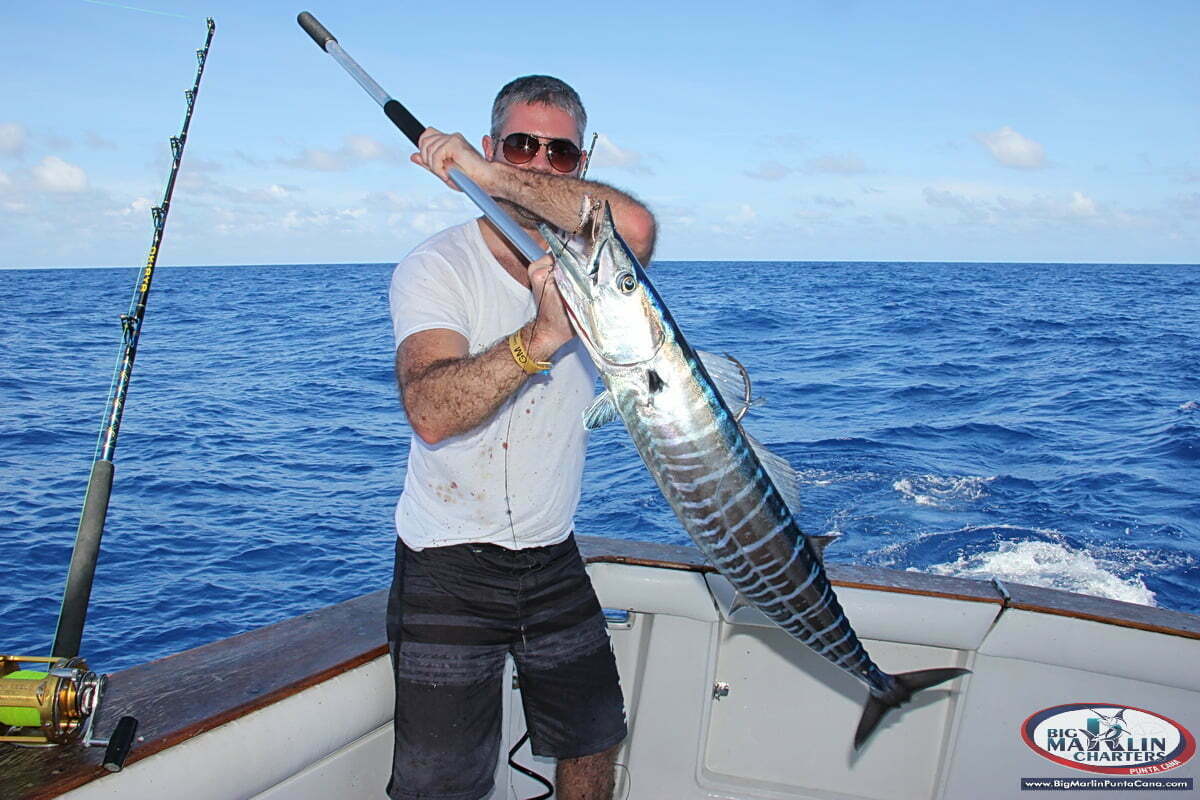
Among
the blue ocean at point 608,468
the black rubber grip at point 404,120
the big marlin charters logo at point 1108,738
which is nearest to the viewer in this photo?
the black rubber grip at point 404,120

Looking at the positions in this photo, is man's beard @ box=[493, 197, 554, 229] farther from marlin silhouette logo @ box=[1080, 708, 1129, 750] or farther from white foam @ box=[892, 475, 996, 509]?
white foam @ box=[892, 475, 996, 509]

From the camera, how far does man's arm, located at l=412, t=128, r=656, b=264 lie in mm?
2588

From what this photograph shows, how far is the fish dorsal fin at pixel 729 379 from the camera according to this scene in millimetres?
2127

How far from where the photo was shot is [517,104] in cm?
274

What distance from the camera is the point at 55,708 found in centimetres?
200

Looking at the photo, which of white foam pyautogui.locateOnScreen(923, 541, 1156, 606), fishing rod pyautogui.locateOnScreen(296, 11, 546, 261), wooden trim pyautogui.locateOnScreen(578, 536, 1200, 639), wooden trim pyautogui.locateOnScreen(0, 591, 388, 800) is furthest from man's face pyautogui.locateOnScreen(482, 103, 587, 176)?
white foam pyautogui.locateOnScreen(923, 541, 1156, 606)

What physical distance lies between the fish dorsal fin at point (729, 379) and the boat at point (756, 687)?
3.65ft

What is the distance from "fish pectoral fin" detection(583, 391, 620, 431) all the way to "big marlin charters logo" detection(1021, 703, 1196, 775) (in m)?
2.25

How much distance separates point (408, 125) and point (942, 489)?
850cm

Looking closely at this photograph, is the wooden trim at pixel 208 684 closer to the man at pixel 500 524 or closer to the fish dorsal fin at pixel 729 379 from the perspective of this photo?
the man at pixel 500 524

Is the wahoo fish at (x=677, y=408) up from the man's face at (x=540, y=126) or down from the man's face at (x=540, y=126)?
down

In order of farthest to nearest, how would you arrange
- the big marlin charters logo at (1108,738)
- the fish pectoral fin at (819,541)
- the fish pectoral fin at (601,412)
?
1. the big marlin charters logo at (1108,738)
2. the fish pectoral fin at (819,541)
3. the fish pectoral fin at (601,412)

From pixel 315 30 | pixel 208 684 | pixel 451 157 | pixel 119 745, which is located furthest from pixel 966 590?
pixel 315 30

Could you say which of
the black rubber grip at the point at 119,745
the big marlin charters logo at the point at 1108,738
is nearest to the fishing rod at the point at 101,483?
the black rubber grip at the point at 119,745
